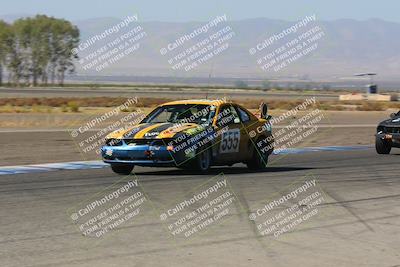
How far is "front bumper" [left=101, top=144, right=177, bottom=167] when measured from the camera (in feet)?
44.0

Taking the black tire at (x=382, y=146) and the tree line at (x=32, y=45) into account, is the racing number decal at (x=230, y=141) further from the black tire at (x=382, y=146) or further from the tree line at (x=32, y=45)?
the tree line at (x=32, y=45)

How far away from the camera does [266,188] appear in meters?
12.4

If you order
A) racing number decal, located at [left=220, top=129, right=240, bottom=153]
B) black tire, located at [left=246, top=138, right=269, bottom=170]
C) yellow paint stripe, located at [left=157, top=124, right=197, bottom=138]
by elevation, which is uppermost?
yellow paint stripe, located at [left=157, top=124, right=197, bottom=138]

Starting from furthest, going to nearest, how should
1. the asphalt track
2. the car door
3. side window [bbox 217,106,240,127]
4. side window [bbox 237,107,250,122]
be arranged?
side window [bbox 237,107,250,122] → side window [bbox 217,106,240,127] → the car door → the asphalt track

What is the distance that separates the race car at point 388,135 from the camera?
64.8 ft

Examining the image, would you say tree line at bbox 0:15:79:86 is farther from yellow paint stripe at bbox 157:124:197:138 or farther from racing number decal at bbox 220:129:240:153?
yellow paint stripe at bbox 157:124:197:138

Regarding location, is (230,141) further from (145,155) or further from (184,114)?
(145,155)

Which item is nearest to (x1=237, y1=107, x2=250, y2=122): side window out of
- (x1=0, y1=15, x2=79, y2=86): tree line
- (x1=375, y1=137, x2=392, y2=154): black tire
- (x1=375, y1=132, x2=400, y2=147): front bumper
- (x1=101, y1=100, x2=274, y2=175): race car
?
(x1=101, y1=100, x2=274, y2=175): race car

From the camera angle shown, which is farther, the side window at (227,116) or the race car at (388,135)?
the race car at (388,135)

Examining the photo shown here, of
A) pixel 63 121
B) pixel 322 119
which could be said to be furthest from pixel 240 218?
pixel 322 119

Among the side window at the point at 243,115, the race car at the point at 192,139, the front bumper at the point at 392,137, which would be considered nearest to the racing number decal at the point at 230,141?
the race car at the point at 192,139

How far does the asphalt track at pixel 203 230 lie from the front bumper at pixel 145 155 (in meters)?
0.29

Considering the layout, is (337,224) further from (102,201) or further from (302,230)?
(102,201)

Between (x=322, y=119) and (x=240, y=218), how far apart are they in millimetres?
31845
